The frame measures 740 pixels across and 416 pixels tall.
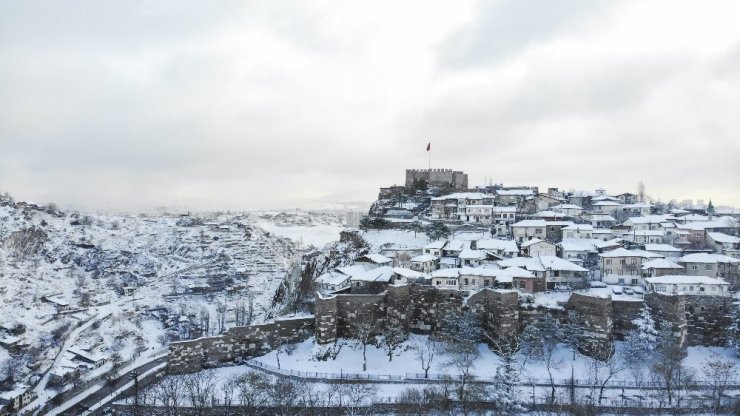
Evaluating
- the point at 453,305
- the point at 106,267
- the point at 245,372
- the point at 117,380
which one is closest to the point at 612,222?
the point at 453,305

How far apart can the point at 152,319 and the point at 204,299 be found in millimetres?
9537

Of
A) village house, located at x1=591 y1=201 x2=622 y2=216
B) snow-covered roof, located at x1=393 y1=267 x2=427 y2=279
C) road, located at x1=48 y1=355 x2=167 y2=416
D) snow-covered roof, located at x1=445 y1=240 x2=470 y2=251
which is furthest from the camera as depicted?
village house, located at x1=591 y1=201 x2=622 y2=216

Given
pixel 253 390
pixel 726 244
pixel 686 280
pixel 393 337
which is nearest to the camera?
pixel 253 390

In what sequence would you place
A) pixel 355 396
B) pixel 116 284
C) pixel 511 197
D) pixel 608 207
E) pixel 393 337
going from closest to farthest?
pixel 355 396 < pixel 393 337 < pixel 608 207 < pixel 511 197 < pixel 116 284

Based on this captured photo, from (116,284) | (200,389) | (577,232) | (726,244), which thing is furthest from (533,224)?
(116,284)

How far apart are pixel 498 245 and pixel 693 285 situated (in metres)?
17.1

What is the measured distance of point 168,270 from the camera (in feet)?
282

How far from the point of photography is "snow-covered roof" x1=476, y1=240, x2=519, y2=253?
161 ft

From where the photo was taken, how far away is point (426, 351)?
37531 millimetres

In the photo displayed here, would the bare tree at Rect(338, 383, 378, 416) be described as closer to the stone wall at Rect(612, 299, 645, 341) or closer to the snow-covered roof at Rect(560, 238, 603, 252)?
the stone wall at Rect(612, 299, 645, 341)

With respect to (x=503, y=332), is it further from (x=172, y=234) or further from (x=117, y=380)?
(x=172, y=234)

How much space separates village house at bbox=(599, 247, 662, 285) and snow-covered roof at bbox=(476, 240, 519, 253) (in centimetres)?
812

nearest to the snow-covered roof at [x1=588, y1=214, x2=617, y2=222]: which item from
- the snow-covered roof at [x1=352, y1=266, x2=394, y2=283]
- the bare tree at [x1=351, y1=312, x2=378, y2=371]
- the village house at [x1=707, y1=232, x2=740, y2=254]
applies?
the village house at [x1=707, y1=232, x2=740, y2=254]

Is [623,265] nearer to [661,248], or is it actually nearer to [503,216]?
[661,248]
